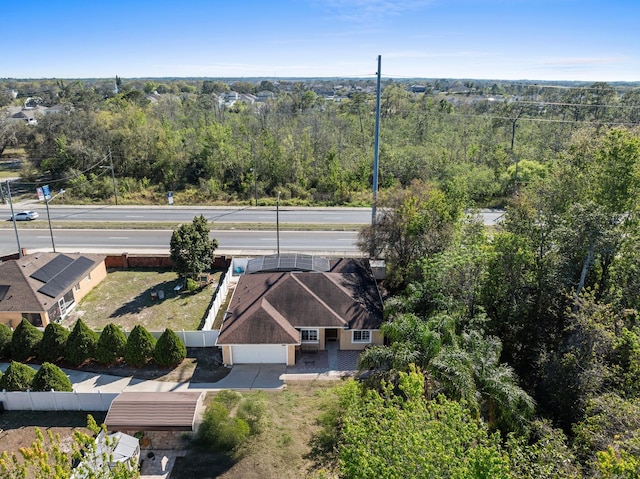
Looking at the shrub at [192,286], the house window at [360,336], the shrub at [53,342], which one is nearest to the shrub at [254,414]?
the house window at [360,336]

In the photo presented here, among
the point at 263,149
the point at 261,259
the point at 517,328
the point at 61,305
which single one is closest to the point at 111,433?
the point at 61,305

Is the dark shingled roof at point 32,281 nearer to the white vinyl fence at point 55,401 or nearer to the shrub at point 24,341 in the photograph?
the shrub at point 24,341

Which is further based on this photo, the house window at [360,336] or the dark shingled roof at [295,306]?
the house window at [360,336]

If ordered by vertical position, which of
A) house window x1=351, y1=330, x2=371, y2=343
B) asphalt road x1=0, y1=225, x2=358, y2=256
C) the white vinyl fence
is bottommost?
the white vinyl fence

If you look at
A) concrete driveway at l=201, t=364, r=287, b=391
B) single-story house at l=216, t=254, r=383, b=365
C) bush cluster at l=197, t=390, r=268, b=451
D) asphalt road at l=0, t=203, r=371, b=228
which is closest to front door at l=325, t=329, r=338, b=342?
single-story house at l=216, t=254, r=383, b=365

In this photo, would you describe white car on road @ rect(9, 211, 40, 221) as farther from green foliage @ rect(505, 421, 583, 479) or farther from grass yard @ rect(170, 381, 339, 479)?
green foliage @ rect(505, 421, 583, 479)

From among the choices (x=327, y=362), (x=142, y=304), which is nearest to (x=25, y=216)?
(x=142, y=304)
